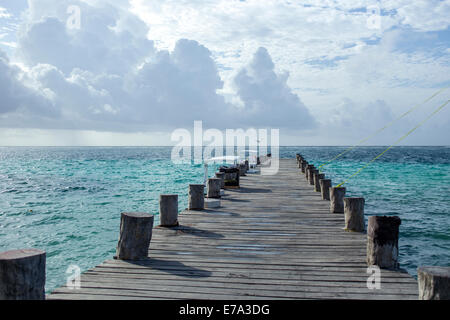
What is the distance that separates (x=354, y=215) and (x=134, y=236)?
469 cm

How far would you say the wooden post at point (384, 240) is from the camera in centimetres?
553

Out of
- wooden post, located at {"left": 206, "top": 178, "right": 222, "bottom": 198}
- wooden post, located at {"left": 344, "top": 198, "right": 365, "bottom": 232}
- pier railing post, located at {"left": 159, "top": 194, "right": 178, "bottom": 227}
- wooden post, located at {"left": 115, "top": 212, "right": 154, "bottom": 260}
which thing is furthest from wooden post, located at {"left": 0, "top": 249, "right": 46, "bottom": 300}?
wooden post, located at {"left": 206, "top": 178, "right": 222, "bottom": 198}

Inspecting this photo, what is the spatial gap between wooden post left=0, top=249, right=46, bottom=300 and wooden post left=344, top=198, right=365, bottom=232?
6.09 metres

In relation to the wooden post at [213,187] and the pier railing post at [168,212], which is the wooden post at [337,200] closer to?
the wooden post at [213,187]

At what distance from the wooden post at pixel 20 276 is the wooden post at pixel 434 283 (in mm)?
4071

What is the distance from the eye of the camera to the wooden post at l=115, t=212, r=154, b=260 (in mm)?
5965

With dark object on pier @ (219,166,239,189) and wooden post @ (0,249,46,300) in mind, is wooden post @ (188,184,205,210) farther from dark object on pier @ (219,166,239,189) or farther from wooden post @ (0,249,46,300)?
wooden post @ (0,249,46,300)


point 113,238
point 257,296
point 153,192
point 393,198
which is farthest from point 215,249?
point 153,192

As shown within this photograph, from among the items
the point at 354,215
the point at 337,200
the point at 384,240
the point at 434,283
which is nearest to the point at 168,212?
the point at 354,215

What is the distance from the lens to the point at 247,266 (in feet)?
18.9

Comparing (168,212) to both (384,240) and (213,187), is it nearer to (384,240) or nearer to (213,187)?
(213,187)

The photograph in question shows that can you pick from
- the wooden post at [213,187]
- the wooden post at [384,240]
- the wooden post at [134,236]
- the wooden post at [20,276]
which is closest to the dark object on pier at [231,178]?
the wooden post at [213,187]

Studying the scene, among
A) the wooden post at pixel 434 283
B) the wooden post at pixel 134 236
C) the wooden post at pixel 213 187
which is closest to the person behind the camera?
the wooden post at pixel 434 283
